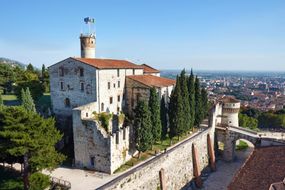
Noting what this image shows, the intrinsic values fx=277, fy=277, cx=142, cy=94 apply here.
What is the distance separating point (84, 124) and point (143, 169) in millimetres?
9535

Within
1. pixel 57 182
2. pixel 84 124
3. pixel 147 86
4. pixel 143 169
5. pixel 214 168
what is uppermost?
pixel 147 86

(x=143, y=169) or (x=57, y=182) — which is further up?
(x=143, y=169)

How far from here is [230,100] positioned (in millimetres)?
45219

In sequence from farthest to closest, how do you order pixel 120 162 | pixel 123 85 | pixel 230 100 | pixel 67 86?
pixel 230 100
pixel 123 85
pixel 67 86
pixel 120 162

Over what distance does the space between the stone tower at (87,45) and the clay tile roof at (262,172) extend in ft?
93.5

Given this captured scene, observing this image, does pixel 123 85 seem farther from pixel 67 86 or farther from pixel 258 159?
pixel 258 159

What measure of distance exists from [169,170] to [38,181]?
11.6m

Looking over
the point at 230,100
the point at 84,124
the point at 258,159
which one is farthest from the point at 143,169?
the point at 230,100

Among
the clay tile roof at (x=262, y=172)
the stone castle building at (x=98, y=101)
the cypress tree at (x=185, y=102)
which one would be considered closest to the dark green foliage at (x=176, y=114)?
the cypress tree at (x=185, y=102)

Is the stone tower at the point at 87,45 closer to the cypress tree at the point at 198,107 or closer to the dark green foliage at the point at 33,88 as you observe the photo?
the dark green foliage at the point at 33,88

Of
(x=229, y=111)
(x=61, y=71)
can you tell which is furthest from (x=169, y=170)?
(x=229, y=111)

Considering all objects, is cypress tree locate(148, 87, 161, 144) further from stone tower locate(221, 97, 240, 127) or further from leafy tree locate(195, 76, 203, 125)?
stone tower locate(221, 97, 240, 127)

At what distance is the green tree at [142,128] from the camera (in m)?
30.2

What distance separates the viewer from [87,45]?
44.0m
